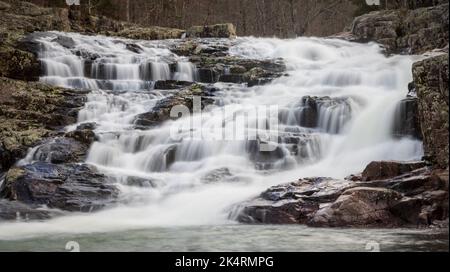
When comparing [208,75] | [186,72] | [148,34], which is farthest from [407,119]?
[148,34]

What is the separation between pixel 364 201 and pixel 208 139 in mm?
4452

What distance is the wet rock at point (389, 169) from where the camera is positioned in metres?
6.61

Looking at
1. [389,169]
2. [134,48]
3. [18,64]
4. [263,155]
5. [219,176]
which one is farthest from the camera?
[134,48]

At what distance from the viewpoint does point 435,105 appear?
21.0ft

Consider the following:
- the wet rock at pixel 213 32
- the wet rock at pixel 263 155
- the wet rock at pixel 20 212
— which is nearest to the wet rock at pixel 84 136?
the wet rock at pixel 20 212

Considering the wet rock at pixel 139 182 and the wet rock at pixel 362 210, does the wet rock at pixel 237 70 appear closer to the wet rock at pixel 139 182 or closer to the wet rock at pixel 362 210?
the wet rock at pixel 139 182

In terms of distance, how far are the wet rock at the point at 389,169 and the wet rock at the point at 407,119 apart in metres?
2.15

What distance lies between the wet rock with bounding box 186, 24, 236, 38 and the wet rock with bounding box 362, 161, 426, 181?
14.7 metres

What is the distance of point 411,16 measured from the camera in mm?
17703

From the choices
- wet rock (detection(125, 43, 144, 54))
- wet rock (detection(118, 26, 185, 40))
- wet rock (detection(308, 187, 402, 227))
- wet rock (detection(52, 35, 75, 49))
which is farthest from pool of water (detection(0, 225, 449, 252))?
wet rock (detection(118, 26, 185, 40))

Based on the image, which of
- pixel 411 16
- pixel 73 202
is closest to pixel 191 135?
pixel 73 202

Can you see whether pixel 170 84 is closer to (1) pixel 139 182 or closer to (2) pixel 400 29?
(1) pixel 139 182

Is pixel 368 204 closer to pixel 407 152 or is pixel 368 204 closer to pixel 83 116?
pixel 407 152

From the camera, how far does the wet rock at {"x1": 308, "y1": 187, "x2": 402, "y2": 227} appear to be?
5.84m
